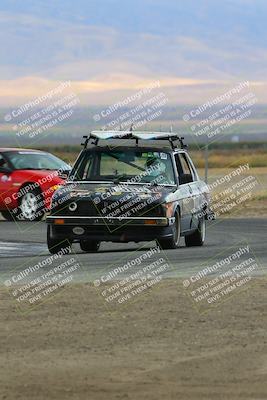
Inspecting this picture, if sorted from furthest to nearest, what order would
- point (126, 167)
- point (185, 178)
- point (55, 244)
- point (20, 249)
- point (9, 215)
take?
point (9, 215) → point (185, 178) → point (20, 249) → point (126, 167) → point (55, 244)

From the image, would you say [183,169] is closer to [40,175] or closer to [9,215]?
[40,175]

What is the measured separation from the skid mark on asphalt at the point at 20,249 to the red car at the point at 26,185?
659 centimetres

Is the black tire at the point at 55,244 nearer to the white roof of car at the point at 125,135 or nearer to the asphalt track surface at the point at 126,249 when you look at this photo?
the asphalt track surface at the point at 126,249

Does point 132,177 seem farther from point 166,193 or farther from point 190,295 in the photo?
point 190,295

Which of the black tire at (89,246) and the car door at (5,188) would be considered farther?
the car door at (5,188)

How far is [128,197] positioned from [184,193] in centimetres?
142

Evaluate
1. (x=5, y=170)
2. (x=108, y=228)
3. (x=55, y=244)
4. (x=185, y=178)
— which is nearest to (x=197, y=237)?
(x=185, y=178)

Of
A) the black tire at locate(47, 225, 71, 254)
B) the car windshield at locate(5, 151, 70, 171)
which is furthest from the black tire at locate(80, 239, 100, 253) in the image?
the car windshield at locate(5, 151, 70, 171)

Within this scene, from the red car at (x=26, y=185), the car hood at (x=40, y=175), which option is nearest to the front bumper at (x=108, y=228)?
the red car at (x=26, y=185)

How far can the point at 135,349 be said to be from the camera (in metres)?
10.6

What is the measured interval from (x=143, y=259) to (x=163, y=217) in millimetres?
1320

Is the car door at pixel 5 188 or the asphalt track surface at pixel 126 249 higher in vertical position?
the asphalt track surface at pixel 126 249

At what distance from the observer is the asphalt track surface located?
16.7m

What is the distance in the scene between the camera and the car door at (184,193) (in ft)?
65.0
